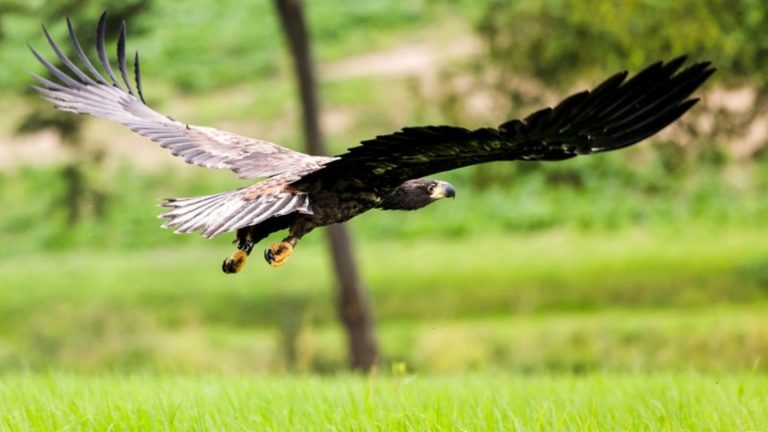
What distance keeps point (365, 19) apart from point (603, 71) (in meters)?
6.61

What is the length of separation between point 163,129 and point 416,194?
Result: 1523mm

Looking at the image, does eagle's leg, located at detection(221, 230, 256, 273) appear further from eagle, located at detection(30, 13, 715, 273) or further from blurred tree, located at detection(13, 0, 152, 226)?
blurred tree, located at detection(13, 0, 152, 226)

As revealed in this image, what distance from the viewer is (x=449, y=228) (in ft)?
62.7

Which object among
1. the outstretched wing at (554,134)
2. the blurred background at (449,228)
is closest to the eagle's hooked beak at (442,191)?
the outstretched wing at (554,134)

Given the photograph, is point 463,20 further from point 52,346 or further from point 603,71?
point 52,346

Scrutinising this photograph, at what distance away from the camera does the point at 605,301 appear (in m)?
17.0

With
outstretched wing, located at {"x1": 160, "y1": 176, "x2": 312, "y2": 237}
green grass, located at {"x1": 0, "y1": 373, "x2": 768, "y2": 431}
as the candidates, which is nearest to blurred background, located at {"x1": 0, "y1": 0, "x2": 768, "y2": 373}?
green grass, located at {"x1": 0, "y1": 373, "x2": 768, "y2": 431}

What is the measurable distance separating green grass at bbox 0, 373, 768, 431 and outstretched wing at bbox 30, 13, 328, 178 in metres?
1.25

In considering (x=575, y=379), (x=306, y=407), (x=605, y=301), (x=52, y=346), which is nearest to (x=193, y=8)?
(x=52, y=346)

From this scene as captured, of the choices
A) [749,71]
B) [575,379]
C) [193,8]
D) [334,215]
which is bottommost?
[575,379]

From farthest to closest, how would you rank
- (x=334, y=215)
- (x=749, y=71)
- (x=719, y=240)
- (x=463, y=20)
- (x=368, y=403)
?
1. (x=463, y=20)
2. (x=719, y=240)
3. (x=749, y=71)
4. (x=368, y=403)
5. (x=334, y=215)

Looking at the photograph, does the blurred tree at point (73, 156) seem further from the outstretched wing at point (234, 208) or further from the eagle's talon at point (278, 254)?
the eagle's talon at point (278, 254)

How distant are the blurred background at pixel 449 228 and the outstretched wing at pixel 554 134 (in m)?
8.51

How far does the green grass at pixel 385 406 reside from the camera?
618cm
